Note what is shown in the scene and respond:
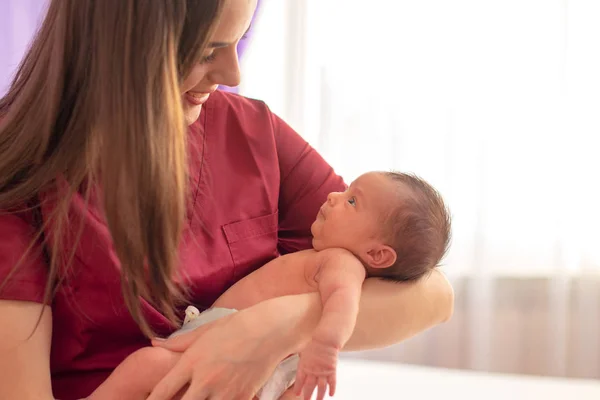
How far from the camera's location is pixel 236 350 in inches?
41.0

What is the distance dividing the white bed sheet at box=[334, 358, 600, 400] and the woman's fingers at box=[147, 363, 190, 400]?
22.5 inches

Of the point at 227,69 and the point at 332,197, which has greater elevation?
the point at 227,69

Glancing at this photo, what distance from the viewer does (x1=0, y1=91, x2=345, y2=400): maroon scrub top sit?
1.08 meters

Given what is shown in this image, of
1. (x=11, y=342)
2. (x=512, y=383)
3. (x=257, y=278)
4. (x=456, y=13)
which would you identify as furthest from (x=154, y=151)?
(x=456, y=13)

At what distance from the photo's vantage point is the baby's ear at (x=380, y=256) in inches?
51.5

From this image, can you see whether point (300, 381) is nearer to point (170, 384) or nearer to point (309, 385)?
point (309, 385)

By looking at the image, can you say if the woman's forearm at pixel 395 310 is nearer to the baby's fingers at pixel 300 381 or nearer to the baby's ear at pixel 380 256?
the baby's ear at pixel 380 256

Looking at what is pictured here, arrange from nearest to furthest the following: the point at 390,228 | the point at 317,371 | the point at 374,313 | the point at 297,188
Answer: the point at 317,371, the point at 374,313, the point at 390,228, the point at 297,188

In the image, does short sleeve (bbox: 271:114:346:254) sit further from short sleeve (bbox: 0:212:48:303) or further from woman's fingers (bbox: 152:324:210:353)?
short sleeve (bbox: 0:212:48:303)

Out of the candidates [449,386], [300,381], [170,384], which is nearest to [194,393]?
[170,384]

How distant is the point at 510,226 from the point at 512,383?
2.59ft

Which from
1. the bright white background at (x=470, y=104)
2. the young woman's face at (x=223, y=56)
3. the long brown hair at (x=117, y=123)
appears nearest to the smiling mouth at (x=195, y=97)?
the young woman's face at (x=223, y=56)

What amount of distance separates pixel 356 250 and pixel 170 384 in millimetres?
462

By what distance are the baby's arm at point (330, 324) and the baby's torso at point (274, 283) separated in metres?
0.03
